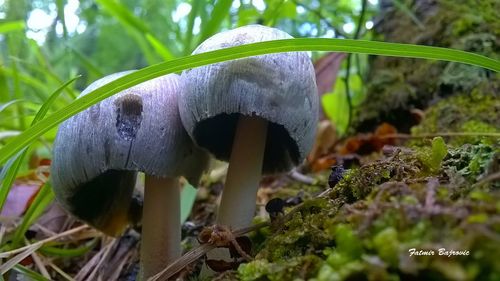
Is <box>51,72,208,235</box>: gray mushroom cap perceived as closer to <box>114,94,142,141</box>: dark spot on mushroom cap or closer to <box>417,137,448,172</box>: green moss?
<box>114,94,142,141</box>: dark spot on mushroom cap

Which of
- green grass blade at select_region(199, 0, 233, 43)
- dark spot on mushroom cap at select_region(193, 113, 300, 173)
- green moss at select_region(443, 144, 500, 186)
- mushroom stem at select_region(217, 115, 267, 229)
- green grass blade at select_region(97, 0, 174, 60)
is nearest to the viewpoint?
green moss at select_region(443, 144, 500, 186)

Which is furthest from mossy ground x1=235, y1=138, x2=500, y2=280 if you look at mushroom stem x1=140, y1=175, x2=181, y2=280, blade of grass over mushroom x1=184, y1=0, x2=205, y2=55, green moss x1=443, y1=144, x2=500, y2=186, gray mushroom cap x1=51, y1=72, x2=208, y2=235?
blade of grass over mushroom x1=184, y1=0, x2=205, y2=55

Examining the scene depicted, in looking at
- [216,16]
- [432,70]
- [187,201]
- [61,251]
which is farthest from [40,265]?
[432,70]

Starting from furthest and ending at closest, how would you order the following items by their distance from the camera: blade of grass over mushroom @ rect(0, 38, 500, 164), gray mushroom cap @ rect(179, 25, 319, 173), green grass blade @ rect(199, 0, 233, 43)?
green grass blade @ rect(199, 0, 233, 43) < gray mushroom cap @ rect(179, 25, 319, 173) < blade of grass over mushroom @ rect(0, 38, 500, 164)

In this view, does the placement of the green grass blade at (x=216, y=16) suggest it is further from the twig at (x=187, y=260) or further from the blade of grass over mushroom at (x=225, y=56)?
the twig at (x=187, y=260)

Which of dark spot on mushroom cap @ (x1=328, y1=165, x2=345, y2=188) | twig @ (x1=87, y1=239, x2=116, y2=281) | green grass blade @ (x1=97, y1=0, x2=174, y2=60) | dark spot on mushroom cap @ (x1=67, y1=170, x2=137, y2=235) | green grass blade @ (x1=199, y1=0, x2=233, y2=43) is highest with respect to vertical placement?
green grass blade @ (x1=97, y1=0, x2=174, y2=60)

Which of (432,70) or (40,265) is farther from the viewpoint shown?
(432,70)

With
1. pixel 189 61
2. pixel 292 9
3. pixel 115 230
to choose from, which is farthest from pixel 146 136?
pixel 292 9

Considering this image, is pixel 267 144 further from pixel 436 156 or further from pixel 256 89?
pixel 436 156
